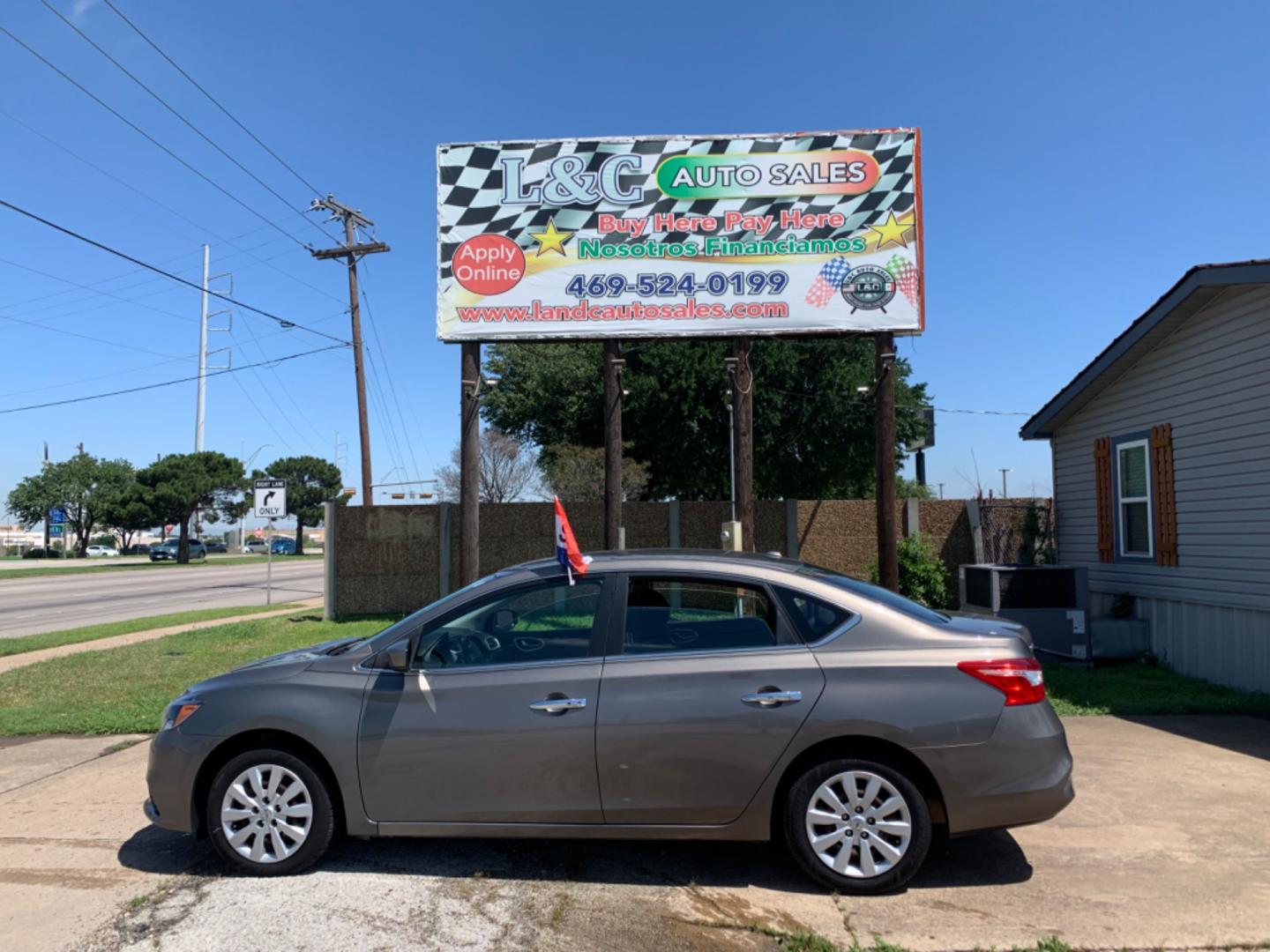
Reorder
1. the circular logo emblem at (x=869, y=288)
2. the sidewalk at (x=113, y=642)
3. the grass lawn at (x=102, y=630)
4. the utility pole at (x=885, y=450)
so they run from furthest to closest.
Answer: the grass lawn at (x=102, y=630)
the sidewalk at (x=113, y=642)
the circular logo emblem at (x=869, y=288)
the utility pole at (x=885, y=450)

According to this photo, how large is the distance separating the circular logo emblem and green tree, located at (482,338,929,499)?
7.26 metres

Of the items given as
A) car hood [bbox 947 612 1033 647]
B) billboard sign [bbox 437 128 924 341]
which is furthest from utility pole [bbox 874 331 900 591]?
car hood [bbox 947 612 1033 647]

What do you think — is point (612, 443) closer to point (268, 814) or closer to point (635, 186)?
point (635, 186)

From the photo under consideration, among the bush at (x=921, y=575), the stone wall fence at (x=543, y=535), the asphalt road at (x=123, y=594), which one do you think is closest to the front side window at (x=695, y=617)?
the bush at (x=921, y=575)

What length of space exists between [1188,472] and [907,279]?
4103 millimetres

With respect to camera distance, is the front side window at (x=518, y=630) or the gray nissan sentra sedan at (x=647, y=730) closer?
the gray nissan sentra sedan at (x=647, y=730)

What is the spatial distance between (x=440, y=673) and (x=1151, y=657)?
918 centimetres

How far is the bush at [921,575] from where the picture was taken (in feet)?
41.8

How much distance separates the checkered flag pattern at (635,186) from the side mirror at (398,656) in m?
8.55

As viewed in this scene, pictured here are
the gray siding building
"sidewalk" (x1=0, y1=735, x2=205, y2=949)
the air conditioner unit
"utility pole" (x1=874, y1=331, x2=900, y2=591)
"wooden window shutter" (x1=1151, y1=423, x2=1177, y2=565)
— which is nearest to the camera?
"sidewalk" (x1=0, y1=735, x2=205, y2=949)

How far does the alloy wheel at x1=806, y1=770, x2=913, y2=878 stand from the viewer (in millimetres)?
4137

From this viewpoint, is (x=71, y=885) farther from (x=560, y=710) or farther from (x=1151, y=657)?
(x=1151, y=657)

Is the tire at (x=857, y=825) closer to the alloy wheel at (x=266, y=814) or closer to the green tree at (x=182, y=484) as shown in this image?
the alloy wheel at (x=266, y=814)

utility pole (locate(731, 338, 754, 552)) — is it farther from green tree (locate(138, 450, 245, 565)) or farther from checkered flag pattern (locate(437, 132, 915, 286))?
green tree (locate(138, 450, 245, 565))
